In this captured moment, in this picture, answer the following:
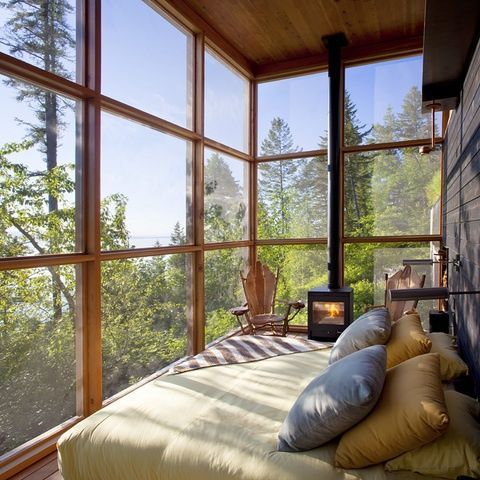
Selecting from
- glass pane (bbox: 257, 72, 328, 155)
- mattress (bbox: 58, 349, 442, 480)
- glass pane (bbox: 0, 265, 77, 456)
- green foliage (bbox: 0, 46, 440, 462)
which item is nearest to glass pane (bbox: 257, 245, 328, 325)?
green foliage (bbox: 0, 46, 440, 462)

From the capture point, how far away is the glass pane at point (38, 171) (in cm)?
244

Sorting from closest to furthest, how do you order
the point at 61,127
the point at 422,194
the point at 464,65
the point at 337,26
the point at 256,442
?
the point at 256,442 → the point at 464,65 → the point at 61,127 → the point at 337,26 → the point at 422,194

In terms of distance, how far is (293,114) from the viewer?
567 cm

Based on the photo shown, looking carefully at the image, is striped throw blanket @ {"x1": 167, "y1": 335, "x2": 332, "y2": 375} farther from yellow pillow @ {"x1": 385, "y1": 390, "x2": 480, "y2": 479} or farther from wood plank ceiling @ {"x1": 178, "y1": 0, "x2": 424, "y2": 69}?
A: wood plank ceiling @ {"x1": 178, "y1": 0, "x2": 424, "y2": 69}

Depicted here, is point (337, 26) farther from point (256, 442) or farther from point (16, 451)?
point (16, 451)

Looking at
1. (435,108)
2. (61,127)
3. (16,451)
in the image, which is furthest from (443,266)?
(16,451)

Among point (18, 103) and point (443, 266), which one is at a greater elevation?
point (18, 103)

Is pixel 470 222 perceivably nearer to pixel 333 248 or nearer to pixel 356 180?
pixel 333 248

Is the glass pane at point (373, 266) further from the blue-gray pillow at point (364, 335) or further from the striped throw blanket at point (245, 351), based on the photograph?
the blue-gray pillow at point (364, 335)

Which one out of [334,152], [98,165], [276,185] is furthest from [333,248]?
[98,165]

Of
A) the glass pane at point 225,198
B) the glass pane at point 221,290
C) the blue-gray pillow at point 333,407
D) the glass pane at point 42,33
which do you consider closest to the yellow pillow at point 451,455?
the blue-gray pillow at point 333,407

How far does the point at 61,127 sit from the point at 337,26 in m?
3.55

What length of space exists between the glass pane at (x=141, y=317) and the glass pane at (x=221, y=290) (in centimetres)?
55

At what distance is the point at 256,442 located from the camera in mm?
1583
